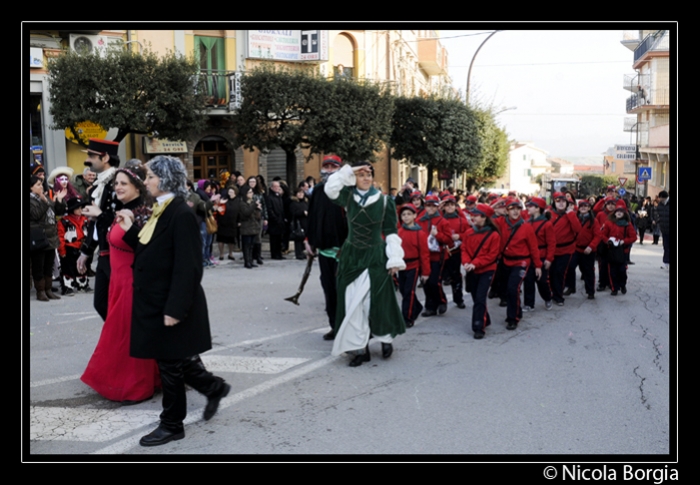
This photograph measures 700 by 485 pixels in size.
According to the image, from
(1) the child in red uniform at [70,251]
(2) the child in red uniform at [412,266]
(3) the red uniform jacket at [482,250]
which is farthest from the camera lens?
(1) the child in red uniform at [70,251]

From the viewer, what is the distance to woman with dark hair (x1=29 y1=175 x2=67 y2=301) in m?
10.8

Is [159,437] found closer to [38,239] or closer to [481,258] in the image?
[481,258]

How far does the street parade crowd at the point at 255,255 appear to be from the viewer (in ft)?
17.1

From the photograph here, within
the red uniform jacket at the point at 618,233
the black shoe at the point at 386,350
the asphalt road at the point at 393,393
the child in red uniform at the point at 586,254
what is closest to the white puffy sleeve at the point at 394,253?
the black shoe at the point at 386,350

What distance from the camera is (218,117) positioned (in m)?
26.1

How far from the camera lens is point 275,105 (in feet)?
74.5

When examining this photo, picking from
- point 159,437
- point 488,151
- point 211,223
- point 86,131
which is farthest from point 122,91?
point 488,151

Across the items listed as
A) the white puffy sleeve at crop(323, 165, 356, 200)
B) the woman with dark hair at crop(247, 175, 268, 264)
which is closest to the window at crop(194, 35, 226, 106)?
the woman with dark hair at crop(247, 175, 268, 264)

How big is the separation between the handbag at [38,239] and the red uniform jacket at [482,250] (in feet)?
18.7

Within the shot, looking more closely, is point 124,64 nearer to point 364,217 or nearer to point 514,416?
point 364,217

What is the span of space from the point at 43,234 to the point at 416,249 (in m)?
5.16

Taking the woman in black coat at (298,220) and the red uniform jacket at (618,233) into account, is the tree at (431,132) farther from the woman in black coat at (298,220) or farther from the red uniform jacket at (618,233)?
the red uniform jacket at (618,233)
